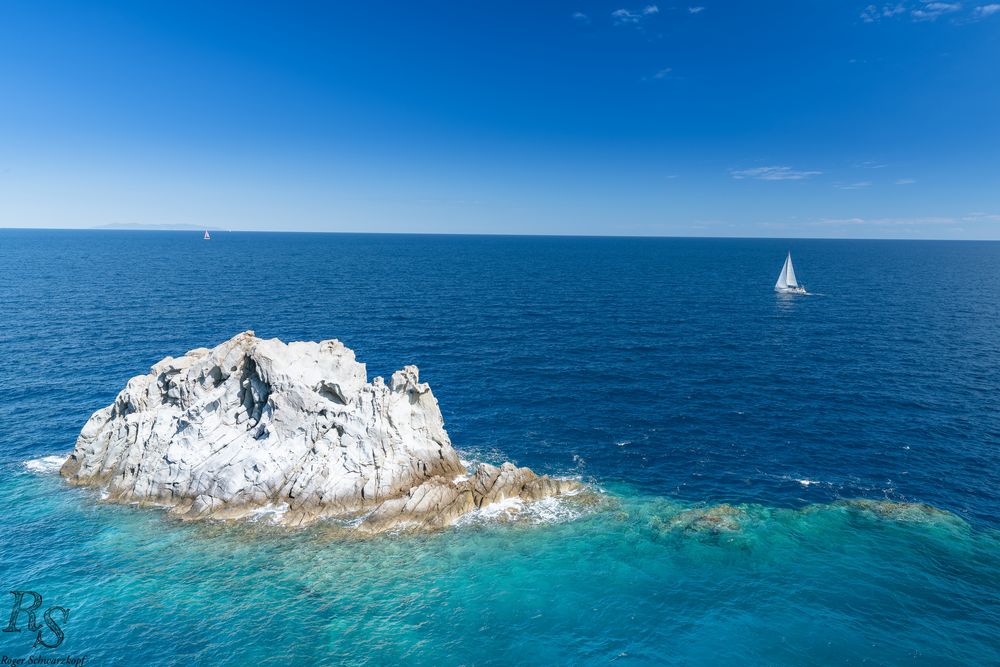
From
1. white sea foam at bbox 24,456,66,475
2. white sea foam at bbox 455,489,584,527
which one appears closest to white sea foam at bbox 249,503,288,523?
white sea foam at bbox 455,489,584,527

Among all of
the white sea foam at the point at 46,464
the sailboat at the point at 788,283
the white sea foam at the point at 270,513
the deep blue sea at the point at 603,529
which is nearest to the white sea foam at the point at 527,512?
the deep blue sea at the point at 603,529

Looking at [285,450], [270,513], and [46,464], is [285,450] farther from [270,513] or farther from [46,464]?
[46,464]

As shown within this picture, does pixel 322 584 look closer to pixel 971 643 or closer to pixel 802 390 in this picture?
pixel 971 643

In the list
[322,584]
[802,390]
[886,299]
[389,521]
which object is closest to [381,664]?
[322,584]

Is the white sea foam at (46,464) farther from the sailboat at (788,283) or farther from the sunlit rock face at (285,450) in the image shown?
the sailboat at (788,283)

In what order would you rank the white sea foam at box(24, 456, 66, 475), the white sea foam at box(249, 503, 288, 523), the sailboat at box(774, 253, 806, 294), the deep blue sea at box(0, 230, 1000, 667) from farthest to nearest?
1. the sailboat at box(774, 253, 806, 294)
2. the white sea foam at box(24, 456, 66, 475)
3. the white sea foam at box(249, 503, 288, 523)
4. the deep blue sea at box(0, 230, 1000, 667)

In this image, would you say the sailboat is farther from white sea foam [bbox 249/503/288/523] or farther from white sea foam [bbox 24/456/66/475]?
white sea foam [bbox 24/456/66/475]
